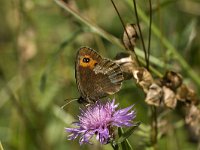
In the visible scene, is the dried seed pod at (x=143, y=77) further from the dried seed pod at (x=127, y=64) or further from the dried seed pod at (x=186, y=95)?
the dried seed pod at (x=186, y=95)

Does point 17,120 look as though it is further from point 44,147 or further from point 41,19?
point 41,19

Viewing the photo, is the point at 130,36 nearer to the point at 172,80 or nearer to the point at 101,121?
the point at 172,80

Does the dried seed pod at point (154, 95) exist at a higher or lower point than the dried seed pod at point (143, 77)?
lower

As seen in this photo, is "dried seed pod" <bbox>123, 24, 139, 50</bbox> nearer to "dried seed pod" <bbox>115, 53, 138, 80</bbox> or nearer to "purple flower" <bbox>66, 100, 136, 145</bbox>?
"dried seed pod" <bbox>115, 53, 138, 80</bbox>

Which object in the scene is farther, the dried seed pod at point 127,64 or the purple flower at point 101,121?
the dried seed pod at point 127,64

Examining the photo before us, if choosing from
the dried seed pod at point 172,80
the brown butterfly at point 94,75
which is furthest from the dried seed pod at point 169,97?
the brown butterfly at point 94,75

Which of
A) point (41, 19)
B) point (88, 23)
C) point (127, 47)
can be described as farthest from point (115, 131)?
point (41, 19)
